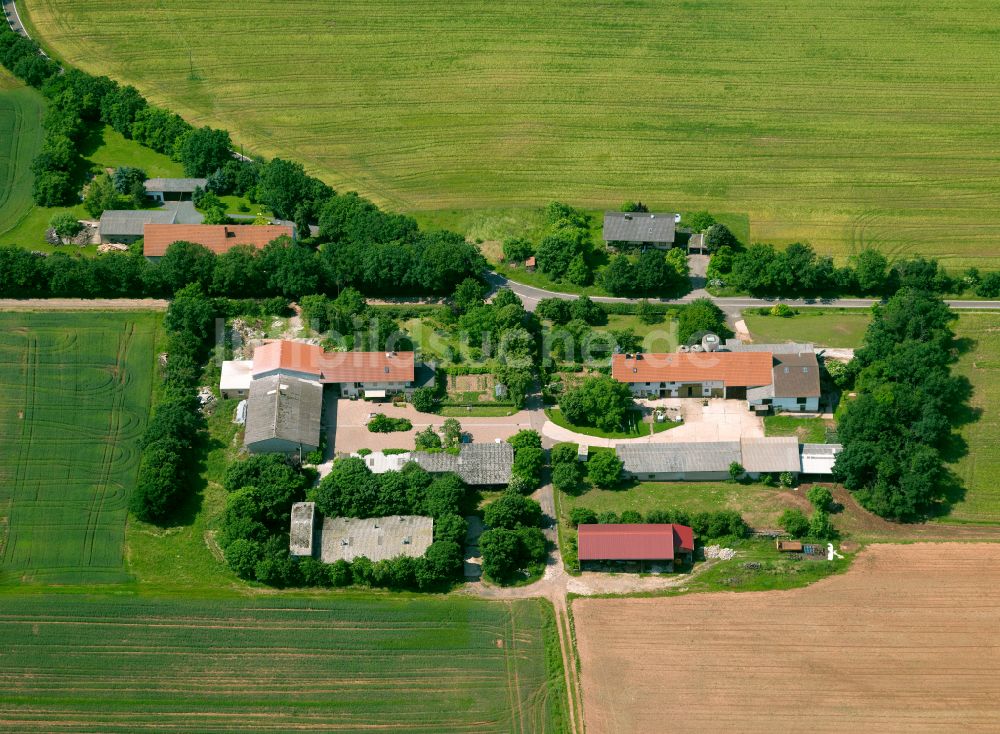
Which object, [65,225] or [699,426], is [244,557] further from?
[65,225]

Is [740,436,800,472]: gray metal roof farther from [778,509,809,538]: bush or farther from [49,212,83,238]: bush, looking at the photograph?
[49,212,83,238]: bush

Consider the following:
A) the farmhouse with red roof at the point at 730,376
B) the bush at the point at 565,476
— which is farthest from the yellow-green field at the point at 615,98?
the bush at the point at 565,476

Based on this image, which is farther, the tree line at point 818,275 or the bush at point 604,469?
the tree line at point 818,275

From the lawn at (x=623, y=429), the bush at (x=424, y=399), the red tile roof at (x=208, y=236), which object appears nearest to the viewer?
the lawn at (x=623, y=429)

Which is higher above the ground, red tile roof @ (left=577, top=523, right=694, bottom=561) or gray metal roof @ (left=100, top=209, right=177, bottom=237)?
gray metal roof @ (left=100, top=209, right=177, bottom=237)

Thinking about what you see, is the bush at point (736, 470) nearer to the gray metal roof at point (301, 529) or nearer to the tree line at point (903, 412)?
the tree line at point (903, 412)

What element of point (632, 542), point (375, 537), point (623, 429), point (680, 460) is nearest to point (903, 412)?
point (680, 460)

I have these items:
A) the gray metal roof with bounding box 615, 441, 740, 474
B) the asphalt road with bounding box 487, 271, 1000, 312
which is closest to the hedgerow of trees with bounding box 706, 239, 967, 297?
the asphalt road with bounding box 487, 271, 1000, 312
